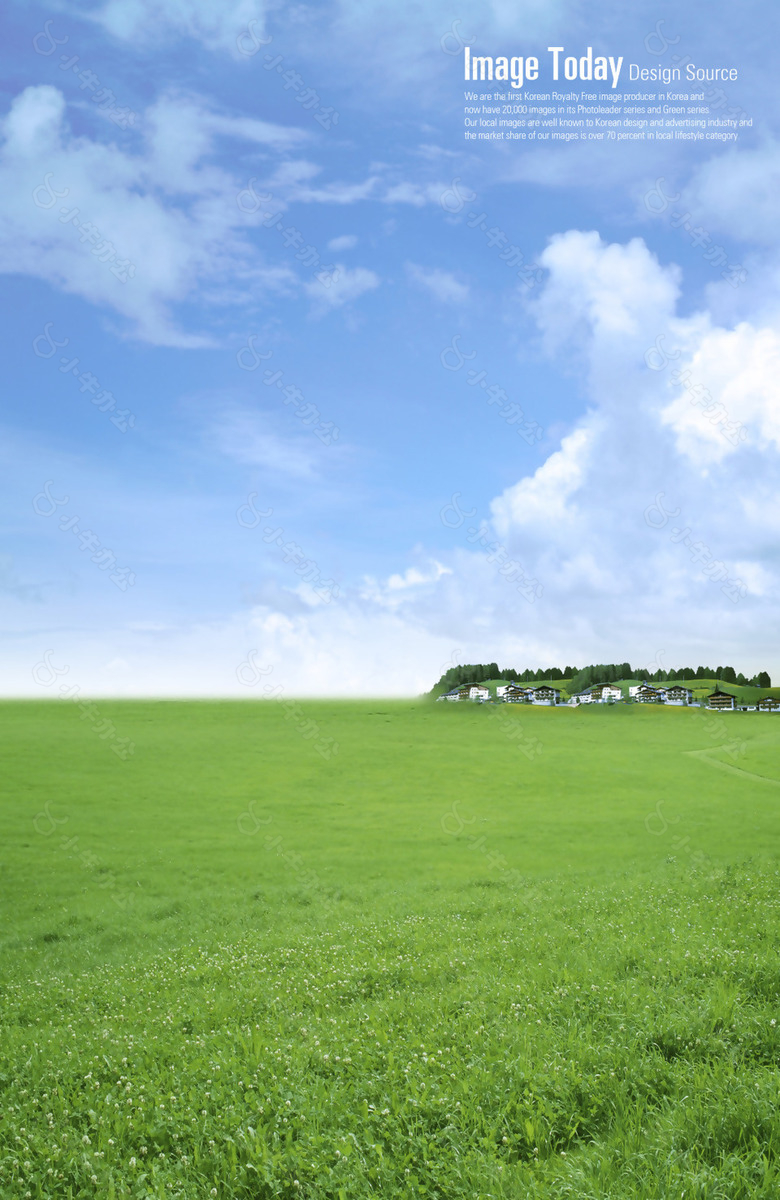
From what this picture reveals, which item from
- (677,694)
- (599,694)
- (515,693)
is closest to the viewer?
(677,694)

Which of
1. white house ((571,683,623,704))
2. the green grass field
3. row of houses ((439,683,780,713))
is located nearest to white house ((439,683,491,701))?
row of houses ((439,683,780,713))

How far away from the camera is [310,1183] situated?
6.70 metres

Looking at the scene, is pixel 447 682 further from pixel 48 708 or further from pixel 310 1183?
pixel 310 1183

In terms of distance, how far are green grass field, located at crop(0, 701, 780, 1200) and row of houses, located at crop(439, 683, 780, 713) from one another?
2015 inches

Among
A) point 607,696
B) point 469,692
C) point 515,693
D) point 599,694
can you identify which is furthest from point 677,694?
point 469,692

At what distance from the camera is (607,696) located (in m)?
87.9

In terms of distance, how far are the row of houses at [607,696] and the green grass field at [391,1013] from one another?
51186mm

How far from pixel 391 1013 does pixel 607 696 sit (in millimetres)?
82360

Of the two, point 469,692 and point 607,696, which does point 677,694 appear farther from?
point 469,692

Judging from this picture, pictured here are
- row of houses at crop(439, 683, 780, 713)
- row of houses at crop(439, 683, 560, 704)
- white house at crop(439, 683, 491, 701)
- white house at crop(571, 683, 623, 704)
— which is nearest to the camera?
row of houses at crop(439, 683, 780, 713)

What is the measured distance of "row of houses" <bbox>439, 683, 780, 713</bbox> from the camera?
83562 mm

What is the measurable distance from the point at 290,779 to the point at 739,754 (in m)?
43.5

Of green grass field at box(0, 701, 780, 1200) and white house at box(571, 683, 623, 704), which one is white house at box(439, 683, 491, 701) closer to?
white house at box(571, 683, 623, 704)

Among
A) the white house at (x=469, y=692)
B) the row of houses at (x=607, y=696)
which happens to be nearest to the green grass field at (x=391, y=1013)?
the row of houses at (x=607, y=696)
